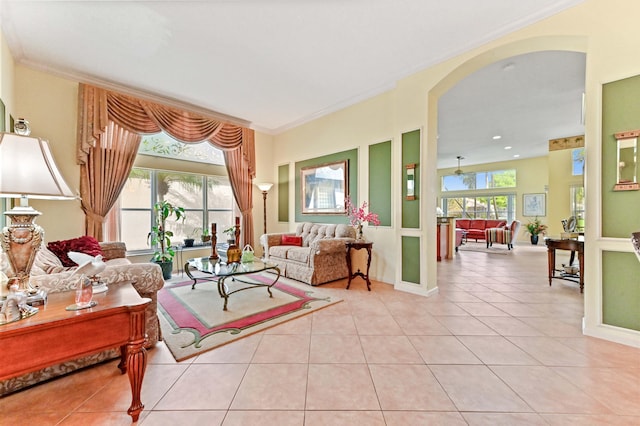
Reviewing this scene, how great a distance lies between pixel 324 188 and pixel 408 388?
3.81m

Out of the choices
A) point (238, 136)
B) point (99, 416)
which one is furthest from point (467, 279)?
point (238, 136)

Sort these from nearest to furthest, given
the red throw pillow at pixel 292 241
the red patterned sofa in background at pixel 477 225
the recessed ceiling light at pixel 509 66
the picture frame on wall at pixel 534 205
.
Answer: the recessed ceiling light at pixel 509 66 < the red throw pillow at pixel 292 241 < the picture frame on wall at pixel 534 205 < the red patterned sofa in background at pixel 477 225

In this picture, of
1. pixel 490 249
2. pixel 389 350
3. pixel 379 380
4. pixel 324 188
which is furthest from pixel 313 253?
pixel 490 249

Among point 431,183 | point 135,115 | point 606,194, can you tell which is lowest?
point 606,194

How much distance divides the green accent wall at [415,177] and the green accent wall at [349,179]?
101cm

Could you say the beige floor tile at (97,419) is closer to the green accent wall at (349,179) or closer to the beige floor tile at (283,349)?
the beige floor tile at (283,349)

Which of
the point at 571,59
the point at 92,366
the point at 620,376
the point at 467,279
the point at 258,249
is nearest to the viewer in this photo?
the point at 620,376

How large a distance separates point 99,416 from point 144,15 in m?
3.31

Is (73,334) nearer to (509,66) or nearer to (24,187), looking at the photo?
(24,187)

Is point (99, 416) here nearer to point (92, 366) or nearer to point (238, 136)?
point (92, 366)

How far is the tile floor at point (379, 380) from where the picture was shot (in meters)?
1.38

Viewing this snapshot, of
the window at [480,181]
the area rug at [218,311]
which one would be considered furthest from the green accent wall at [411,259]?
the window at [480,181]

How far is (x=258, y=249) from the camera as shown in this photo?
566 centimetres

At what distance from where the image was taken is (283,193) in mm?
5859
